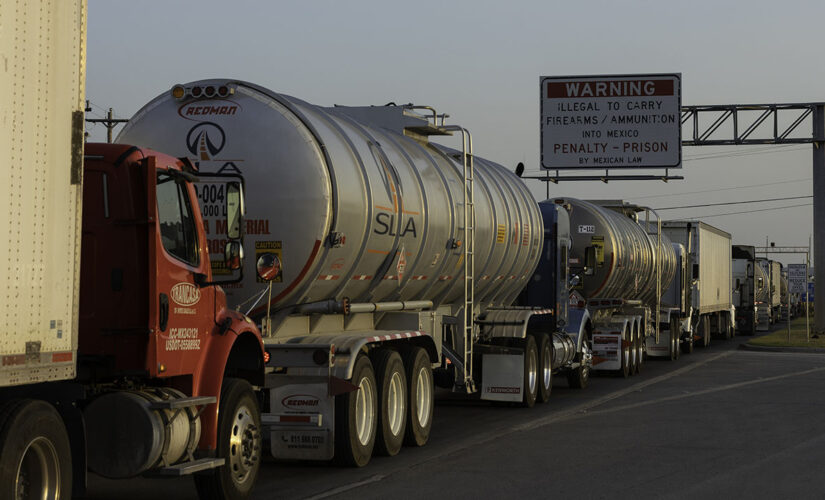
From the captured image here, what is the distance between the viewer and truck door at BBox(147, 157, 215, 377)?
8.54 meters

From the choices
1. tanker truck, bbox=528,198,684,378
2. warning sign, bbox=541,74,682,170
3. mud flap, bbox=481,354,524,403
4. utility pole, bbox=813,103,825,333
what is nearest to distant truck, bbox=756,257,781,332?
utility pole, bbox=813,103,825,333

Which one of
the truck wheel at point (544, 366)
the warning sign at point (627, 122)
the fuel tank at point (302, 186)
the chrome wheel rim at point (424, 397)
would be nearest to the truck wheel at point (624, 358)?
the truck wheel at point (544, 366)

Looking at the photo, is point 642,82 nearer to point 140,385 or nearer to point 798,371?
point 798,371

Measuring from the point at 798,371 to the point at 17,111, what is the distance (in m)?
23.7

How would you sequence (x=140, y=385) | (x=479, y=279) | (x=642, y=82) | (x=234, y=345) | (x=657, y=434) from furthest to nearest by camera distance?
1. (x=642, y=82)
2. (x=479, y=279)
3. (x=657, y=434)
4. (x=234, y=345)
5. (x=140, y=385)

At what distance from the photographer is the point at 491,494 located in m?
10.5

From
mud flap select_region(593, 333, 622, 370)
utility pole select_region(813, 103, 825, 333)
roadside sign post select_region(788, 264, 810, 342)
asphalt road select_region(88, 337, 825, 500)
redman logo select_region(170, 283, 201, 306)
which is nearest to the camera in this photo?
redman logo select_region(170, 283, 201, 306)

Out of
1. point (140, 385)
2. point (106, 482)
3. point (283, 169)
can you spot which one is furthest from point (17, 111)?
point (106, 482)

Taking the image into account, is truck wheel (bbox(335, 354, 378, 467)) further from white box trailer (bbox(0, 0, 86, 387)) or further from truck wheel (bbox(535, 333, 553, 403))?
truck wheel (bbox(535, 333, 553, 403))

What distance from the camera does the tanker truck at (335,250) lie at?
11.3 m

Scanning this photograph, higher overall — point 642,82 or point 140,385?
point 642,82

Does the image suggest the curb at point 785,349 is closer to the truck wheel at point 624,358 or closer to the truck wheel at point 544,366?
the truck wheel at point 624,358

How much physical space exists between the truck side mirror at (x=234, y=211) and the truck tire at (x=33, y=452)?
238cm

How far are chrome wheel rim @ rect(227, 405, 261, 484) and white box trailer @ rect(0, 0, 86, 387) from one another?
2603mm
